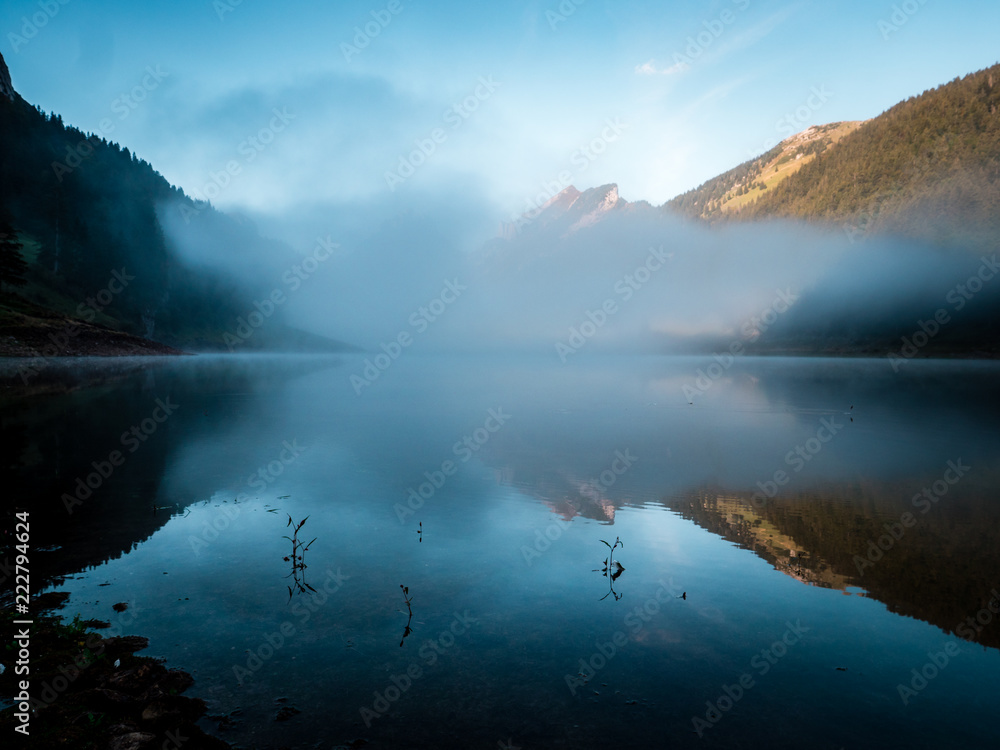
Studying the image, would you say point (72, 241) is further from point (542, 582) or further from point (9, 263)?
point (542, 582)

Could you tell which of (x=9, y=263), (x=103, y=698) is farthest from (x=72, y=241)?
(x=103, y=698)

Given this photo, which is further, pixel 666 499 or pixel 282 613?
pixel 666 499

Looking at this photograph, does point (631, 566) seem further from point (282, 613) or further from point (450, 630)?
point (282, 613)

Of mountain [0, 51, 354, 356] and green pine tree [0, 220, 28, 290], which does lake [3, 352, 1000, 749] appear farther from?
mountain [0, 51, 354, 356]

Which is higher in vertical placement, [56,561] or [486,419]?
→ [486,419]

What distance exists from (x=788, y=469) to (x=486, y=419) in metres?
24.6

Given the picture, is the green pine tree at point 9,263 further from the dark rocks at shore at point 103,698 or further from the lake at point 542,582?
the dark rocks at shore at point 103,698

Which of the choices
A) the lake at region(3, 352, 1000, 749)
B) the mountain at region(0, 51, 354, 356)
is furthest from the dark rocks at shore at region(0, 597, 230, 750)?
the mountain at region(0, 51, 354, 356)

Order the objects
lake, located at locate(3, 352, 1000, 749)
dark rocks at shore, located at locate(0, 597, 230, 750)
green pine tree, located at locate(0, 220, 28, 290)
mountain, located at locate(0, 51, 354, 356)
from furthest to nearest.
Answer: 1. mountain, located at locate(0, 51, 354, 356)
2. green pine tree, located at locate(0, 220, 28, 290)
3. lake, located at locate(3, 352, 1000, 749)
4. dark rocks at shore, located at locate(0, 597, 230, 750)

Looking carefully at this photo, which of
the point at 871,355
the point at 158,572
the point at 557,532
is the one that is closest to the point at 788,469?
the point at 557,532

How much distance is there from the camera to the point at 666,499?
72.0 feet

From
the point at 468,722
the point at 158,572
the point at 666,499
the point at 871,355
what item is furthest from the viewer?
the point at 871,355

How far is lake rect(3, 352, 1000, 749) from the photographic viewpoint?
27.7 ft

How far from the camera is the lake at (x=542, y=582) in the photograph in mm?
8445
